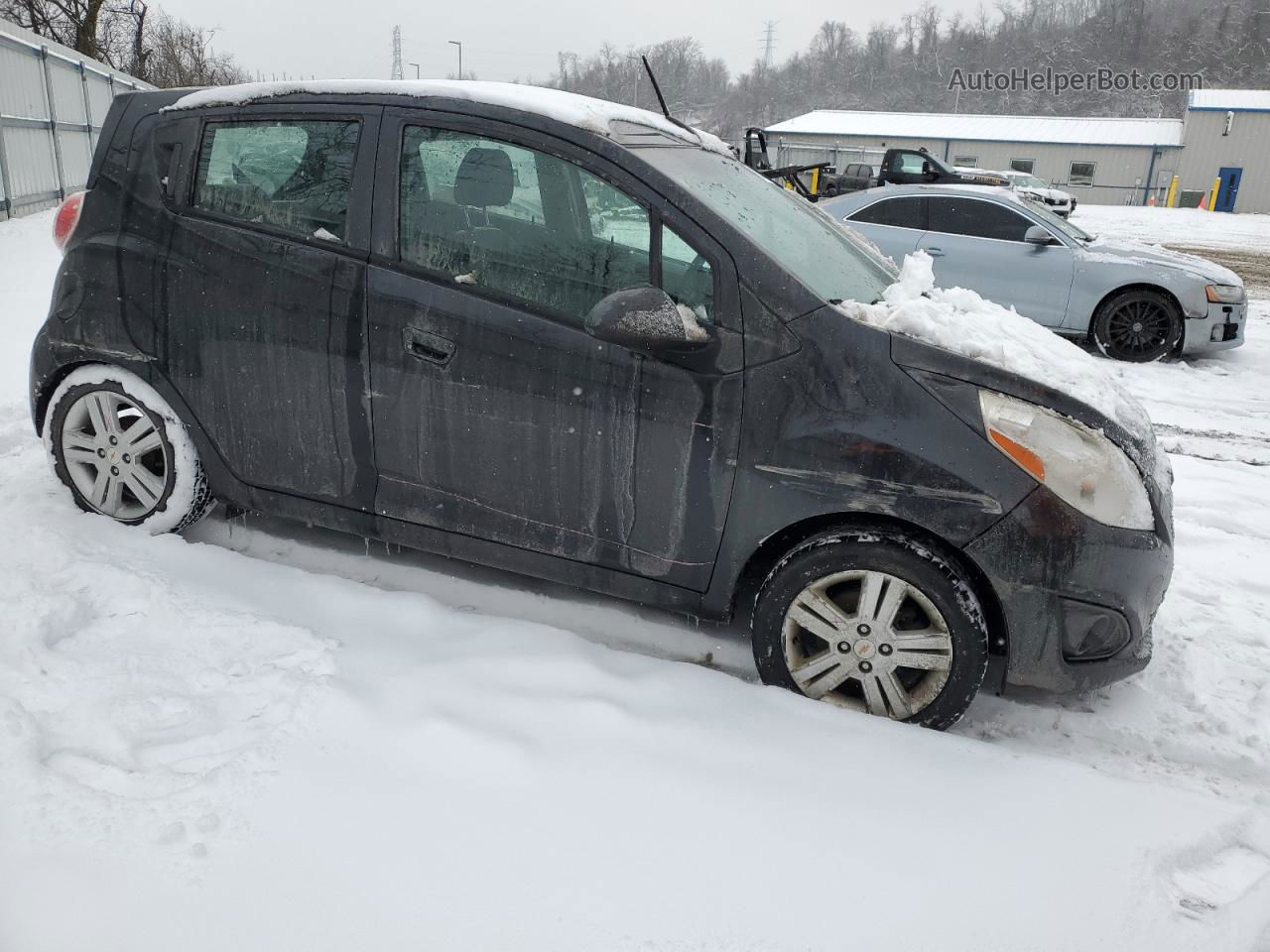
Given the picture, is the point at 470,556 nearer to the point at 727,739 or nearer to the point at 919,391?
the point at 727,739

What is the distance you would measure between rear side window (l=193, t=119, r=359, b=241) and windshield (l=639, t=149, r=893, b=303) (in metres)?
1.07

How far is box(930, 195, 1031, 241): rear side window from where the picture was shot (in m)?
8.59

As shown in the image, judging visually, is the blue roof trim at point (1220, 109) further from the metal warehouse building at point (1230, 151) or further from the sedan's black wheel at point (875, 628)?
the sedan's black wheel at point (875, 628)

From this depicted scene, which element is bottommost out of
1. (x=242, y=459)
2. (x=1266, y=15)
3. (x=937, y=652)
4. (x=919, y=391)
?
(x=937, y=652)

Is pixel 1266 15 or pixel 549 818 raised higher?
pixel 1266 15

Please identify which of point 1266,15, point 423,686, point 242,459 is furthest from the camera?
point 1266,15

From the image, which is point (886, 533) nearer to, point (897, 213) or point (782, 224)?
point (782, 224)

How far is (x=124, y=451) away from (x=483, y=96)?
1.99 m

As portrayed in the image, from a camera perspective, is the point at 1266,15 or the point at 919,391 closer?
the point at 919,391

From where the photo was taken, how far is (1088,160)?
136 ft

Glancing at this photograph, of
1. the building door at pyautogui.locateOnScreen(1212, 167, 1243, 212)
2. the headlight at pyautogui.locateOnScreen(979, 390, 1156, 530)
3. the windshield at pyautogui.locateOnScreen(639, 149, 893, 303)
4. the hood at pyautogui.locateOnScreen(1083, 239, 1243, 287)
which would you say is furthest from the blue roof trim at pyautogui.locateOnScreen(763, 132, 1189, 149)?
the headlight at pyautogui.locateOnScreen(979, 390, 1156, 530)

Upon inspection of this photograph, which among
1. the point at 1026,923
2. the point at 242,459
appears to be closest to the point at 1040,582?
the point at 1026,923

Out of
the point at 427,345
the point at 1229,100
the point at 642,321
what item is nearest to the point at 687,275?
the point at 642,321

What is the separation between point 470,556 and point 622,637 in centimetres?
62
